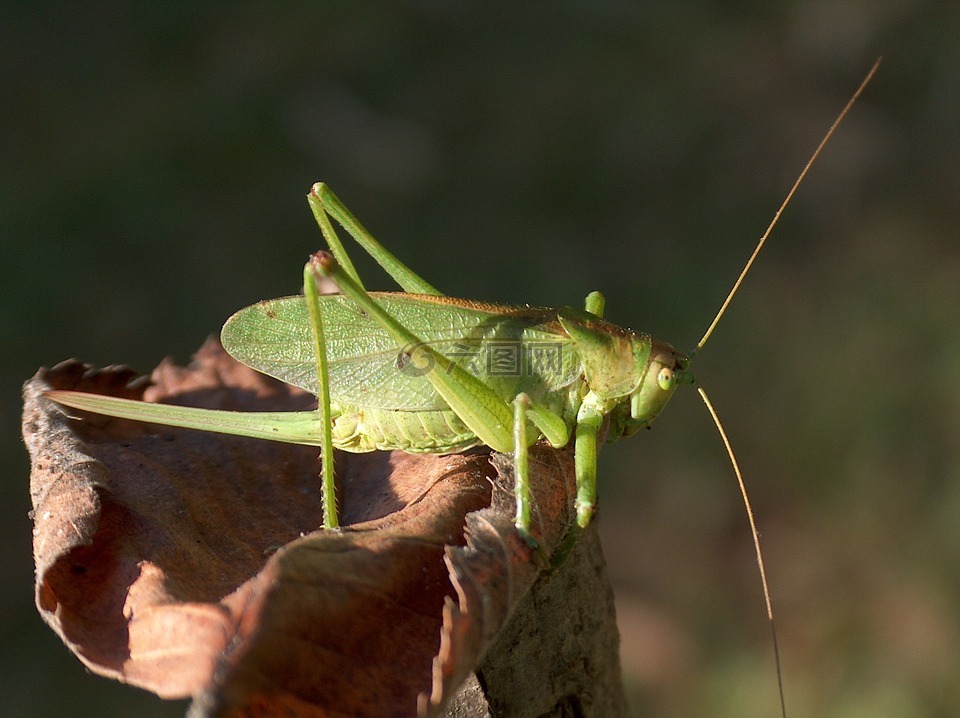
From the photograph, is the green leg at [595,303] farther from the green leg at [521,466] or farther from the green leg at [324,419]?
the green leg at [324,419]

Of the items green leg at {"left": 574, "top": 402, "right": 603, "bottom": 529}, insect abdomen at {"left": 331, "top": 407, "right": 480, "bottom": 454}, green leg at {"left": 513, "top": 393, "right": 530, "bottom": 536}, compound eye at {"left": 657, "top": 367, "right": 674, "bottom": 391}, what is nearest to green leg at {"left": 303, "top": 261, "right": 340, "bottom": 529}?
insect abdomen at {"left": 331, "top": 407, "right": 480, "bottom": 454}

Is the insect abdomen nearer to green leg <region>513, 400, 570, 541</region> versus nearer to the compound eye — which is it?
green leg <region>513, 400, 570, 541</region>

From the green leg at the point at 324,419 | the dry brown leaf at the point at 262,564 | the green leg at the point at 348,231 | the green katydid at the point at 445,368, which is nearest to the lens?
the dry brown leaf at the point at 262,564

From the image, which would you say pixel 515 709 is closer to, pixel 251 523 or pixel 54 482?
pixel 251 523

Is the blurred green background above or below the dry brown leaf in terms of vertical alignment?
above

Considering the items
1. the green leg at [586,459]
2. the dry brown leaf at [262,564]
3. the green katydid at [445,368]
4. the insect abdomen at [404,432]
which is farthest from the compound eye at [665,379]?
the insect abdomen at [404,432]

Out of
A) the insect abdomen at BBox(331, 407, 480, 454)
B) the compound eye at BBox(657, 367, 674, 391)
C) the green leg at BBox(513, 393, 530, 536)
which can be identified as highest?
the compound eye at BBox(657, 367, 674, 391)

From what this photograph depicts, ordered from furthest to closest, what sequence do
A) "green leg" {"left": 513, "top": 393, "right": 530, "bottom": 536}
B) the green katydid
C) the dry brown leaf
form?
the green katydid
"green leg" {"left": 513, "top": 393, "right": 530, "bottom": 536}
the dry brown leaf

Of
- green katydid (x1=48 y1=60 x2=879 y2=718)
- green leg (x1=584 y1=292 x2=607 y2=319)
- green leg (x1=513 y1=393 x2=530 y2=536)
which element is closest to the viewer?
green leg (x1=513 y1=393 x2=530 y2=536)

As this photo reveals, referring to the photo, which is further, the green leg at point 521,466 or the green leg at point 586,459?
the green leg at point 586,459
